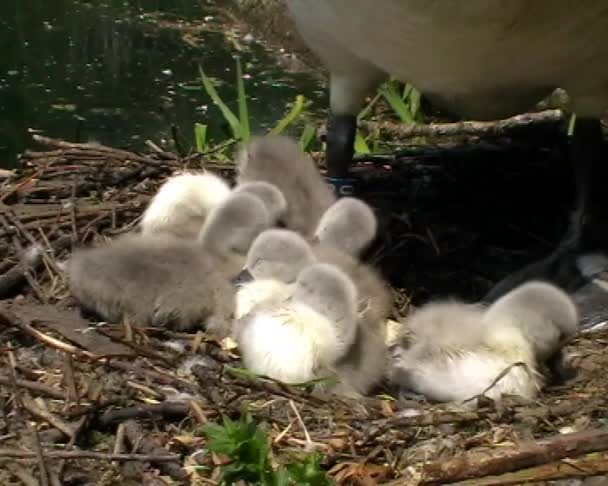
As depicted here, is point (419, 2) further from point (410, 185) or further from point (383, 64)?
point (410, 185)

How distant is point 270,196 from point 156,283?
0.42 meters

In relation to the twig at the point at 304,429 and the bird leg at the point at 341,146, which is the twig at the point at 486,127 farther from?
the twig at the point at 304,429

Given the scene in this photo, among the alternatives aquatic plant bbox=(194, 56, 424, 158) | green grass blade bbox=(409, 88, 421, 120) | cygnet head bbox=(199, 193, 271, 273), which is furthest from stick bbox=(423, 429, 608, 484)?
green grass blade bbox=(409, 88, 421, 120)

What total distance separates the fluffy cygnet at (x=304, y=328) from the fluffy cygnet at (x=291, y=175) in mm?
A: 540

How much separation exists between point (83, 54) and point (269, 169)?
410cm

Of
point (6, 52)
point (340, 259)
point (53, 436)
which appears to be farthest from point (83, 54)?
point (53, 436)

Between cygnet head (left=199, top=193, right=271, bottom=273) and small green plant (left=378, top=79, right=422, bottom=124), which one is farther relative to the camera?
small green plant (left=378, top=79, right=422, bottom=124)

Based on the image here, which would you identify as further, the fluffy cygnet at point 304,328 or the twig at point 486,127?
the twig at point 486,127

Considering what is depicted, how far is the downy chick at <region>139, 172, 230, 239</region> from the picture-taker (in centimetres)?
312

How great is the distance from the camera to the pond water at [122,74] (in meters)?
5.83

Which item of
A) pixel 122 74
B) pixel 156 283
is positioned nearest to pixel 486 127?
pixel 156 283

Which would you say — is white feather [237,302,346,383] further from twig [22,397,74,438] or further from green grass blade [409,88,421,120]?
green grass blade [409,88,421,120]

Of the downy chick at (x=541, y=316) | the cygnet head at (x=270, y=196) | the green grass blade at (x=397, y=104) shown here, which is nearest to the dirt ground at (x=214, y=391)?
the downy chick at (x=541, y=316)

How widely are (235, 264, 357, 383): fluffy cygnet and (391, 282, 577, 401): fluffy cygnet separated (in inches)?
5.8
